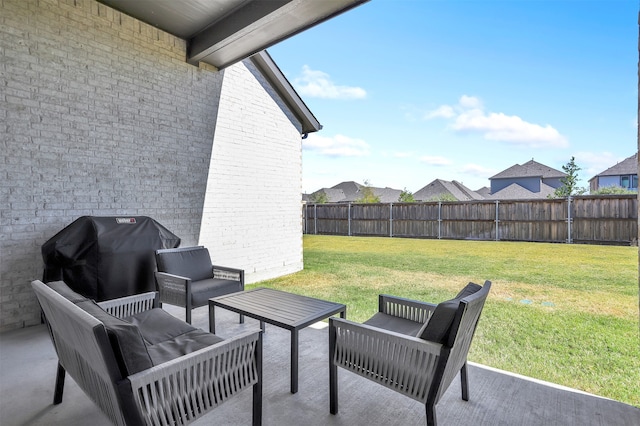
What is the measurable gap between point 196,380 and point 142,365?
33cm

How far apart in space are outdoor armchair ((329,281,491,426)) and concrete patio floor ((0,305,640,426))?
181mm

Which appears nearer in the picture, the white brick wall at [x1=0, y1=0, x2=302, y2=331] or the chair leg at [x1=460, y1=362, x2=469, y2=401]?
the chair leg at [x1=460, y1=362, x2=469, y2=401]

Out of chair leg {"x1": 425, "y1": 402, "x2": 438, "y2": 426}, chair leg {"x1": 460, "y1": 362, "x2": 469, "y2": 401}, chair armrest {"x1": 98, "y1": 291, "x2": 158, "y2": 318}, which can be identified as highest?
chair armrest {"x1": 98, "y1": 291, "x2": 158, "y2": 318}

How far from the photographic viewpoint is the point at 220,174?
19.1 feet

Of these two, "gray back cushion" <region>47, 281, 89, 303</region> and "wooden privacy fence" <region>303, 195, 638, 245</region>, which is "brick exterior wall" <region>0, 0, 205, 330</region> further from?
"wooden privacy fence" <region>303, 195, 638, 245</region>

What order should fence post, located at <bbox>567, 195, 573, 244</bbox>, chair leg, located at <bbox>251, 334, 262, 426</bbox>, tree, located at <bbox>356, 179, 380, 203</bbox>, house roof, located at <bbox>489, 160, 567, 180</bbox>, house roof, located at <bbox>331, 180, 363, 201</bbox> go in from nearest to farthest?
chair leg, located at <bbox>251, 334, 262, 426</bbox>, fence post, located at <bbox>567, 195, 573, 244</bbox>, house roof, located at <bbox>489, 160, 567, 180</bbox>, tree, located at <bbox>356, 179, 380, 203</bbox>, house roof, located at <bbox>331, 180, 363, 201</bbox>

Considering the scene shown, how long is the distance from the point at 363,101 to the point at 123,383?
65.1ft

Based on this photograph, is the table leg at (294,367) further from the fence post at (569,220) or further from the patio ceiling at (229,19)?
the fence post at (569,220)

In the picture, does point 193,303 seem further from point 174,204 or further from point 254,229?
point 254,229

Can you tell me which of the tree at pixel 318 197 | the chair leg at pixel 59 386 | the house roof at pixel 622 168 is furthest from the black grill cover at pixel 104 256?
the house roof at pixel 622 168

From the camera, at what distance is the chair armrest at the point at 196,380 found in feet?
4.85

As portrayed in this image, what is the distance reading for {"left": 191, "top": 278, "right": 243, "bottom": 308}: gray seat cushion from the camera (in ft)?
11.8

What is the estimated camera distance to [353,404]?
2293 mm

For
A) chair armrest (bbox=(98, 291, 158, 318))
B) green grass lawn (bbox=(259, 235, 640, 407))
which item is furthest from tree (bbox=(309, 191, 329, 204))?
chair armrest (bbox=(98, 291, 158, 318))
